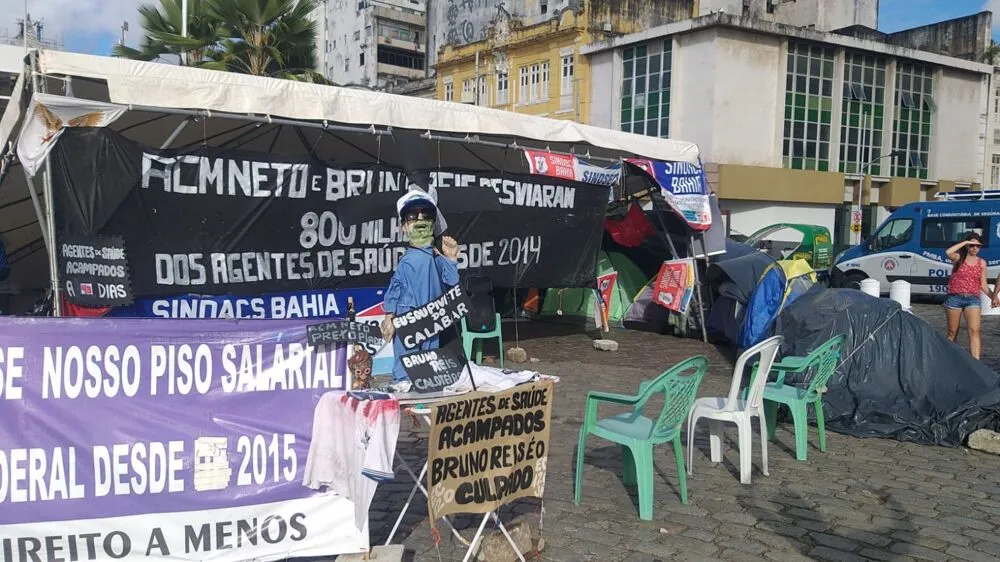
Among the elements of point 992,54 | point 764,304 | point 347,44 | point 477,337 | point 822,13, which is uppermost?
point 347,44

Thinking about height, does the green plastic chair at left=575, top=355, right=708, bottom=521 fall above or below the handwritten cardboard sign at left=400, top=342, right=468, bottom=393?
below

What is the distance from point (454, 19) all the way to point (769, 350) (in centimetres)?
4248

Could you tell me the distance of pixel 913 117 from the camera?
116 feet

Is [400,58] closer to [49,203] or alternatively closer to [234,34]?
[234,34]

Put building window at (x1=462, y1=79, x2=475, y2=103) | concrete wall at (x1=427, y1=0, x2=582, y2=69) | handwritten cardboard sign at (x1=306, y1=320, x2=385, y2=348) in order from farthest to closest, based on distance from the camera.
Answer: building window at (x1=462, y1=79, x2=475, y2=103), concrete wall at (x1=427, y1=0, x2=582, y2=69), handwritten cardboard sign at (x1=306, y1=320, x2=385, y2=348)

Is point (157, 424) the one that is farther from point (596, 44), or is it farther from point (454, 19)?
point (454, 19)

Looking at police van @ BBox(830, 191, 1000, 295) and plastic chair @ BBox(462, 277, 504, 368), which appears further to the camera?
police van @ BBox(830, 191, 1000, 295)

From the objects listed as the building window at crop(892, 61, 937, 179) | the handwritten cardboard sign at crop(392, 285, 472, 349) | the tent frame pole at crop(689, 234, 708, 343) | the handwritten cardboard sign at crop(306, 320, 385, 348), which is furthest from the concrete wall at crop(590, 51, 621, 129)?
the handwritten cardboard sign at crop(306, 320, 385, 348)

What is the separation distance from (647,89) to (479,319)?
2497cm

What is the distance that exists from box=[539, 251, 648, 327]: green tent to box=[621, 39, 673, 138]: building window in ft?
63.1

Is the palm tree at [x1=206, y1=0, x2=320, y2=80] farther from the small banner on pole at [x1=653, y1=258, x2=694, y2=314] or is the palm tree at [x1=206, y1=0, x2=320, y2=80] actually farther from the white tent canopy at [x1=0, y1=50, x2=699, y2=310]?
the small banner on pole at [x1=653, y1=258, x2=694, y2=314]

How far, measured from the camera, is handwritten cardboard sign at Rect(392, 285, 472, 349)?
4.14 meters

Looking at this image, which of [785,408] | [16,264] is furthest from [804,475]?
[16,264]

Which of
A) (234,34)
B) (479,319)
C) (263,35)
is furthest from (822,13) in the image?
(479,319)
